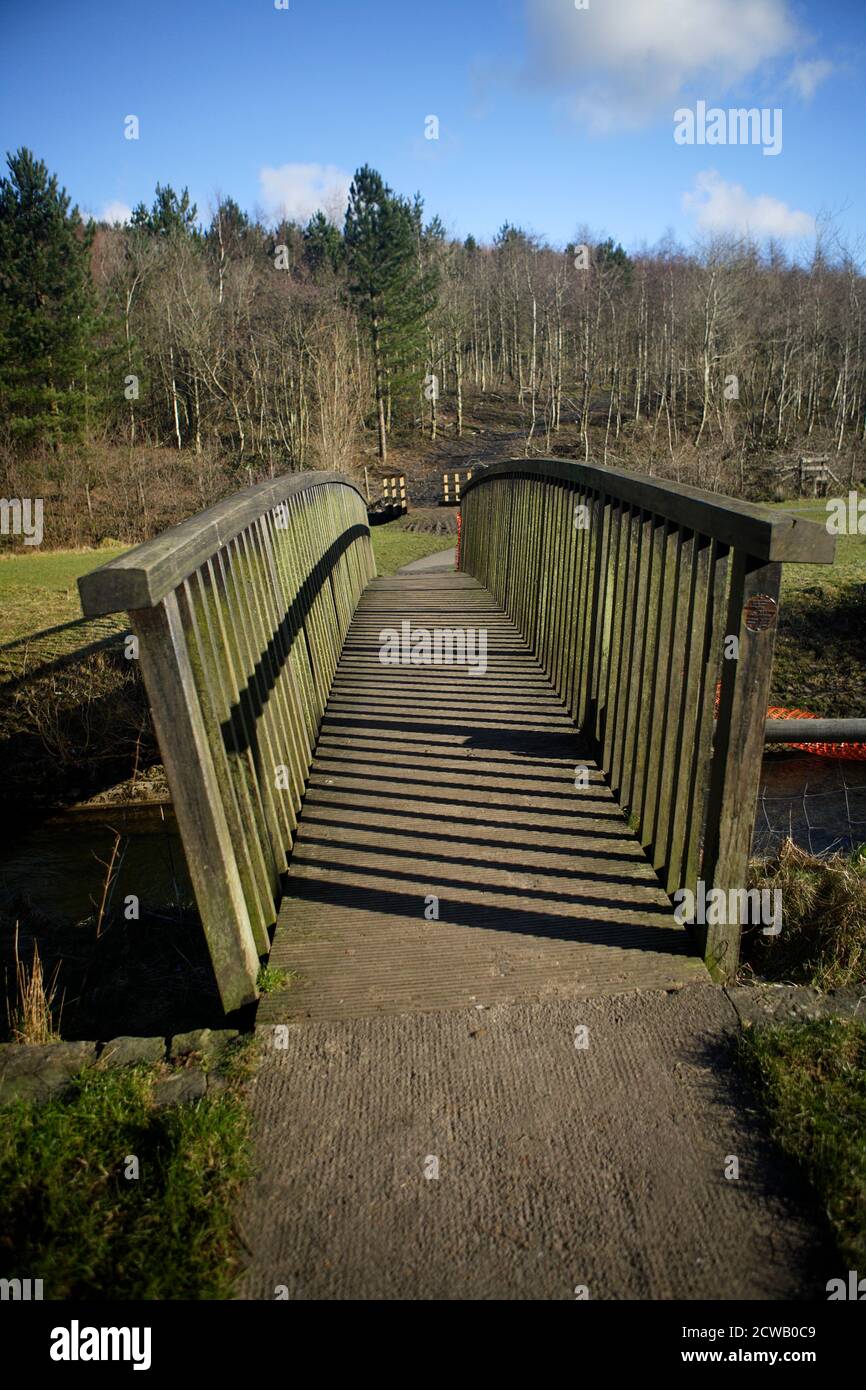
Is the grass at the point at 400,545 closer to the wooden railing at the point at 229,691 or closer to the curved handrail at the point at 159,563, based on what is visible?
the wooden railing at the point at 229,691

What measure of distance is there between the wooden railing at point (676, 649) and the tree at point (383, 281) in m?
48.3

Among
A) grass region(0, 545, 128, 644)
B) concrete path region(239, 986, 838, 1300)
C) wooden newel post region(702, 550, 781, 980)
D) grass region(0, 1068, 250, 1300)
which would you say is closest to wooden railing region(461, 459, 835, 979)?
wooden newel post region(702, 550, 781, 980)

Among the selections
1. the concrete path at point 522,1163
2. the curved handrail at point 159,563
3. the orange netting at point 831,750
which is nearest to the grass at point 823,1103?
the concrete path at point 522,1163

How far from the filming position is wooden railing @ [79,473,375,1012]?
232 cm

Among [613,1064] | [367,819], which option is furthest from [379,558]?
[613,1064]

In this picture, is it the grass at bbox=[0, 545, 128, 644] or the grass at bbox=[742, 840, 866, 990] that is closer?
the grass at bbox=[742, 840, 866, 990]

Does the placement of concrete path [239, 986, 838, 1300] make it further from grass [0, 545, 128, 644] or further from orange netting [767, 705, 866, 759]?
orange netting [767, 705, 866, 759]

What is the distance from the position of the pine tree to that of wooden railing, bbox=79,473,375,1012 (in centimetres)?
3268

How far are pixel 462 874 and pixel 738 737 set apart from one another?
4.33 feet

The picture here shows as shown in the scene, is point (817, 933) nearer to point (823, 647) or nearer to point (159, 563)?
point (159, 563)

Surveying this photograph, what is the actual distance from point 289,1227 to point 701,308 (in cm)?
5786

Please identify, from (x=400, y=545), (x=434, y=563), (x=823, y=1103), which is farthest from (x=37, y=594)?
(x=823, y=1103)

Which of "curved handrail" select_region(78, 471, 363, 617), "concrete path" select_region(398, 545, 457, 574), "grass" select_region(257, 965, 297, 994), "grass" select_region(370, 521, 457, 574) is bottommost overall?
"grass" select_region(257, 965, 297, 994)

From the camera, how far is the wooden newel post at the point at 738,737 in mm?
2438
